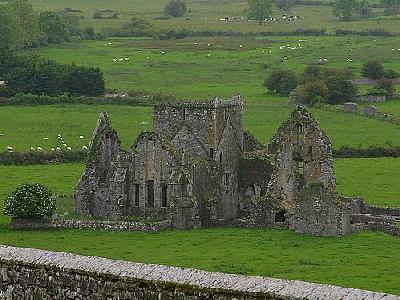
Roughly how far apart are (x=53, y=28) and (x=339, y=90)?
68233 mm

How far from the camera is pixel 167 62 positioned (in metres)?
148

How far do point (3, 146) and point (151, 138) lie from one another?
27251 mm

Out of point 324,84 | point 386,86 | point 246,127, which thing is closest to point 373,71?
point 386,86

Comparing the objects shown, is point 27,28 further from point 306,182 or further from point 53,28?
point 306,182

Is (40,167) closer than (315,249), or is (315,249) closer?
(315,249)

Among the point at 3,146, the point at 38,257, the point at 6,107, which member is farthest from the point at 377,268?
the point at 6,107

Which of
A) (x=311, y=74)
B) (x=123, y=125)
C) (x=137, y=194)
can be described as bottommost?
(x=311, y=74)

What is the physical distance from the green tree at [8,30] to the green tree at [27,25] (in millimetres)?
2470

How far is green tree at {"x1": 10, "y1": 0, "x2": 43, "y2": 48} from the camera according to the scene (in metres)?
165

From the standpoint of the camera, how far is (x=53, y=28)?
574 ft

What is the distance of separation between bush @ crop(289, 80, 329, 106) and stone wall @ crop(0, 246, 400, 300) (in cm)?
9757

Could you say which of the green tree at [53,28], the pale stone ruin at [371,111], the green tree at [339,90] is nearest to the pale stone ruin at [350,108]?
the pale stone ruin at [371,111]

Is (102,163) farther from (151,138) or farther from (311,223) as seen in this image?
(311,223)

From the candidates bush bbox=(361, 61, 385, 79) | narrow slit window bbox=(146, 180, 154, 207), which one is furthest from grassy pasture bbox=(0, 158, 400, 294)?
bush bbox=(361, 61, 385, 79)
